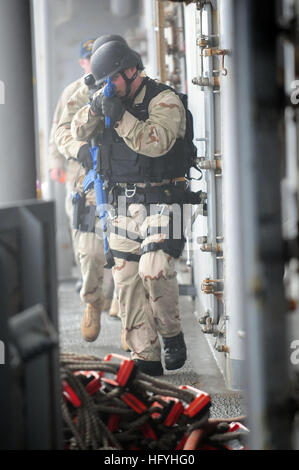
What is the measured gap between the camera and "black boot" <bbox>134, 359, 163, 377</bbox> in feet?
14.0

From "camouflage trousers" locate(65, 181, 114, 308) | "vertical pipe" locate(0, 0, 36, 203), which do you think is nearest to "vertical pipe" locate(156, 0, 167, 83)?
"camouflage trousers" locate(65, 181, 114, 308)

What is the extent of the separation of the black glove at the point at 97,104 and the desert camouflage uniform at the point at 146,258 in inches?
3.5

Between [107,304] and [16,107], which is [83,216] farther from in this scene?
[16,107]

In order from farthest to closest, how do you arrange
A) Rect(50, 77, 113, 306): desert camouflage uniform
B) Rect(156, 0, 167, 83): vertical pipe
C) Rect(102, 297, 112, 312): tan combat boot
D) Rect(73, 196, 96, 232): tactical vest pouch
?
Rect(102, 297, 112, 312): tan combat boot, Rect(156, 0, 167, 83): vertical pipe, Rect(73, 196, 96, 232): tactical vest pouch, Rect(50, 77, 113, 306): desert camouflage uniform

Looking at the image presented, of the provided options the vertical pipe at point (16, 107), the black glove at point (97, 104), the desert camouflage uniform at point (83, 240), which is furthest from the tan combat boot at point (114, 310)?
the vertical pipe at point (16, 107)

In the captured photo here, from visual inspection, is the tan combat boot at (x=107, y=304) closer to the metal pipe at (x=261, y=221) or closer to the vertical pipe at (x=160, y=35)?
→ the vertical pipe at (x=160, y=35)

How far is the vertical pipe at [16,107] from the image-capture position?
2.71 meters

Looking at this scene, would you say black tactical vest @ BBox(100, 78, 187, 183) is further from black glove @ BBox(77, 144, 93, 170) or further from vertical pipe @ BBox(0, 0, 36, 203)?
vertical pipe @ BBox(0, 0, 36, 203)

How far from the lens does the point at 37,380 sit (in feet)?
6.61

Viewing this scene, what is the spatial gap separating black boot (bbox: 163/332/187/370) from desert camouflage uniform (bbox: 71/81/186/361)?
0.14 feet

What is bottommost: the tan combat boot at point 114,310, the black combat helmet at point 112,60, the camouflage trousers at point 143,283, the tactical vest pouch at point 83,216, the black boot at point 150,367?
the black boot at point 150,367
